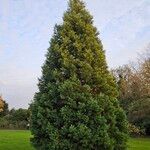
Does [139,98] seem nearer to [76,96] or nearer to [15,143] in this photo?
[15,143]

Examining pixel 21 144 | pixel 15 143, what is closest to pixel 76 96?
pixel 21 144

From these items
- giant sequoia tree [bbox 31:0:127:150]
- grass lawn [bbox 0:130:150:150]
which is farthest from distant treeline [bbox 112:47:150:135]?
giant sequoia tree [bbox 31:0:127:150]

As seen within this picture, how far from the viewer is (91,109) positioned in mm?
17594

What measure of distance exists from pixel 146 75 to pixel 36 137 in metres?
35.9

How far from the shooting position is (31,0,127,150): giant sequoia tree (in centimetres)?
1755

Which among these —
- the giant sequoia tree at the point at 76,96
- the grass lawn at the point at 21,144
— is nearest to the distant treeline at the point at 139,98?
the grass lawn at the point at 21,144

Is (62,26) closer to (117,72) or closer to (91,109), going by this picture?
(91,109)

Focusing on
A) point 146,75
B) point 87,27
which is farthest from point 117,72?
point 87,27

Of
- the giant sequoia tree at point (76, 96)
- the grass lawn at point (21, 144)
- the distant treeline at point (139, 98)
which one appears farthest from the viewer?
the distant treeline at point (139, 98)

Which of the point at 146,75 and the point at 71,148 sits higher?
the point at 146,75

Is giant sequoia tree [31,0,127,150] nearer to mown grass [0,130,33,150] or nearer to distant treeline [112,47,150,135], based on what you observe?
mown grass [0,130,33,150]

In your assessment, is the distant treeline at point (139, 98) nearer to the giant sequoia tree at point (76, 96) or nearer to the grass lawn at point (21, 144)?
the grass lawn at point (21, 144)

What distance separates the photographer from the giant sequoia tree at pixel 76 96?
1755 centimetres

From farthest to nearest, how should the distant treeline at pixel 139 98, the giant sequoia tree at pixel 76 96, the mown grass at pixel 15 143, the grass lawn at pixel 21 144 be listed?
the distant treeline at pixel 139 98 < the grass lawn at pixel 21 144 < the mown grass at pixel 15 143 < the giant sequoia tree at pixel 76 96
